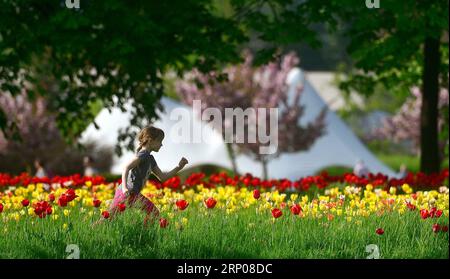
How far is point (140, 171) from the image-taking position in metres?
6.95

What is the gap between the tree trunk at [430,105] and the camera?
12.1 m

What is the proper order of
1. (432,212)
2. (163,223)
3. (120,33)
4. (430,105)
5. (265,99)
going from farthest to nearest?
(265,99), (430,105), (120,33), (432,212), (163,223)

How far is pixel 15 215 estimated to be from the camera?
7293mm

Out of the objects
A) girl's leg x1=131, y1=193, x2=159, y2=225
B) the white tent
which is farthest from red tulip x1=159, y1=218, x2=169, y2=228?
the white tent

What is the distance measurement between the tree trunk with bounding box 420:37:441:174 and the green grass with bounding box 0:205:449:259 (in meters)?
5.24

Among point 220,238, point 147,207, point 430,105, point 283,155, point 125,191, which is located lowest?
point 220,238

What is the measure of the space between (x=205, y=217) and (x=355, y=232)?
4.32ft

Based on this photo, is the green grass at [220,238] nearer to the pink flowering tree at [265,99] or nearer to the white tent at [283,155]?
the white tent at [283,155]

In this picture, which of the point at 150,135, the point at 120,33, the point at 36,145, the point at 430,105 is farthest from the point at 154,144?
the point at 36,145

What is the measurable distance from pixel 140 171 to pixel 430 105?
6.50 metres

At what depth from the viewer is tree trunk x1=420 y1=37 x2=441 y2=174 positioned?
39.8 ft

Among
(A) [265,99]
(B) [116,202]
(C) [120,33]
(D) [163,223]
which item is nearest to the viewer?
(D) [163,223]

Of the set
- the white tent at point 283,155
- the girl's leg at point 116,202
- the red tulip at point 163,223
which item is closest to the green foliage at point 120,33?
the girl's leg at point 116,202

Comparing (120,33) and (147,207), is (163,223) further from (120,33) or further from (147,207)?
(120,33)
